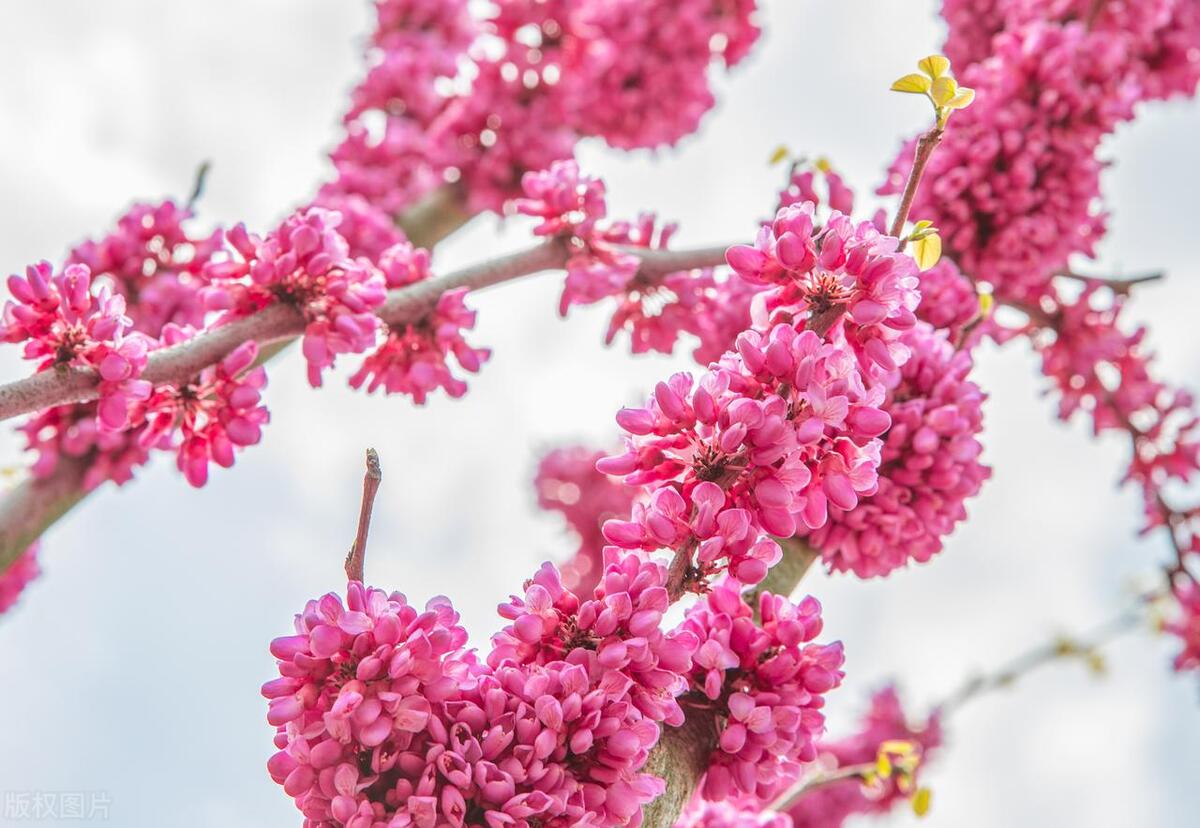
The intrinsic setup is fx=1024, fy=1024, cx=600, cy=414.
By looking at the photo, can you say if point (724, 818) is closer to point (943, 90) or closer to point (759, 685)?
point (759, 685)

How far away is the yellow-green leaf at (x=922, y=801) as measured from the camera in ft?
11.2

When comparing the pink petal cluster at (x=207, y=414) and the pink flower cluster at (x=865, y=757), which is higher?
the pink flower cluster at (x=865, y=757)

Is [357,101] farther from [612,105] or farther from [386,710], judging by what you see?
[386,710]

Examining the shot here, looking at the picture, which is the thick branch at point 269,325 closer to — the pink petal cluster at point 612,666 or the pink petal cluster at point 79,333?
the pink petal cluster at point 79,333

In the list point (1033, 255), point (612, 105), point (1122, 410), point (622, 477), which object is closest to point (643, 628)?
point (622, 477)

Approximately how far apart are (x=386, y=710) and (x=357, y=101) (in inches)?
197

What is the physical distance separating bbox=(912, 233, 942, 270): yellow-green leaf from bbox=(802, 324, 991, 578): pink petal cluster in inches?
22.8

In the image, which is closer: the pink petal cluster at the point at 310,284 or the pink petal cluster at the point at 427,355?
the pink petal cluster at the point at 310,284

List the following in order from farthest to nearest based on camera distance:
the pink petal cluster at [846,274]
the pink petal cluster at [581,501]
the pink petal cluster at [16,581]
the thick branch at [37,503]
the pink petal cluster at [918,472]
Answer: the pink petal cluster at [581,501] < the pink petal cluster at [16,581] < the thick branch at [37,503] < the pink petal cluster at [918,472] < the pink petal cluster at [846,274]

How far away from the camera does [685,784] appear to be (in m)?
2.29

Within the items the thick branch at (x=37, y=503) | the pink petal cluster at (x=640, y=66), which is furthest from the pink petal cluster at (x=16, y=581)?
the pink petal cluster at (x=640, y=66)

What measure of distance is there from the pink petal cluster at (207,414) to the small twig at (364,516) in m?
0.86

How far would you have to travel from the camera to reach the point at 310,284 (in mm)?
2846

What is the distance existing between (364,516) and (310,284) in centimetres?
103
